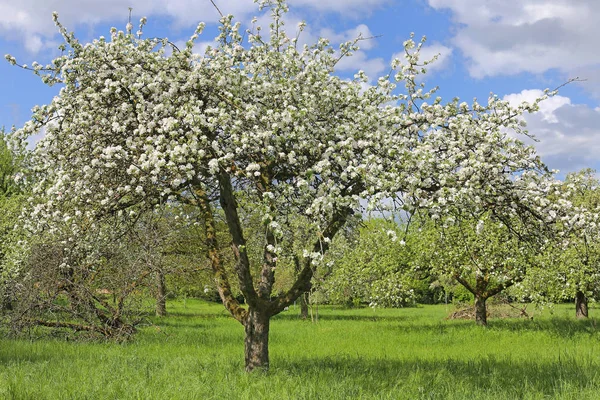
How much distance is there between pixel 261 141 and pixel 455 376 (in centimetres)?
720

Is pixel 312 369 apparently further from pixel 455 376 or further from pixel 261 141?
pixel 261 141

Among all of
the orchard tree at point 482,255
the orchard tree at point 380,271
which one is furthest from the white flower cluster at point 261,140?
the orchard tree at point 482,255

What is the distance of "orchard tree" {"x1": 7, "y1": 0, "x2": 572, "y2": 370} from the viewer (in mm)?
8945

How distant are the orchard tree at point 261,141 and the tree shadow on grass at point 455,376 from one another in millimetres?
2494

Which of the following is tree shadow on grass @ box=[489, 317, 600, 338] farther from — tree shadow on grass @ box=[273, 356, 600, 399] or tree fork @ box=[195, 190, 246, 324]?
tree fork @ box=[195, 190, 246, 324]

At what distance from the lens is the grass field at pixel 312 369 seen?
9.70m

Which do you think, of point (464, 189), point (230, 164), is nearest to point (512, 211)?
point (464, 189)

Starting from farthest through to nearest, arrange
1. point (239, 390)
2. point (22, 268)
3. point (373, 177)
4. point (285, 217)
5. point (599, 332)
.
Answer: point (599, 332) < point (22, 268) < point (285, 217) < point (239, 390) < point (373, 177)

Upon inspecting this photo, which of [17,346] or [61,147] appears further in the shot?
[17,346]

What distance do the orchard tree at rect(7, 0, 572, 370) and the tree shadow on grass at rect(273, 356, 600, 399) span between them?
2.49 m

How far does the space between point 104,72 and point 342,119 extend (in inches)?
174

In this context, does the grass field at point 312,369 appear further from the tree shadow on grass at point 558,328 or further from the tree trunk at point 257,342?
the tree trunk at point 257,342

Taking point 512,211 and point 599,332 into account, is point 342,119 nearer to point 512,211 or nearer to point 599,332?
point 512,211

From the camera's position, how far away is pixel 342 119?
10.6 meters
